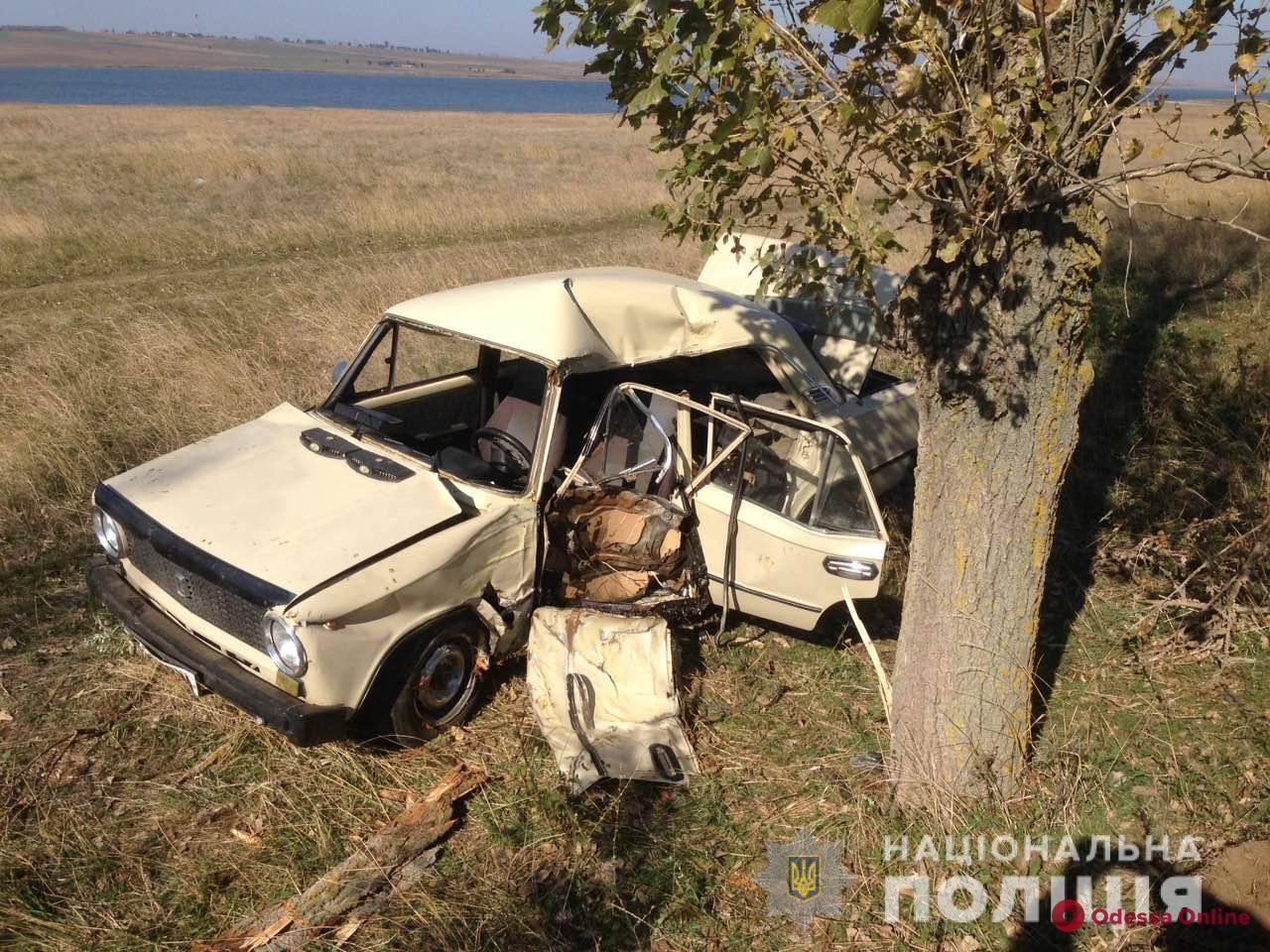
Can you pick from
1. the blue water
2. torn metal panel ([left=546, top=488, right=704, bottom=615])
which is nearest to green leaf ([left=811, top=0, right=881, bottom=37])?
torn metal panel ([left=546, top=488, right=704, bottom=615])

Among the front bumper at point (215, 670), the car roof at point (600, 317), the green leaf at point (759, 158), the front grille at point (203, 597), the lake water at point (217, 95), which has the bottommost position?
the front bumper at point (215, 670)

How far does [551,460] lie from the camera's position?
176 inches

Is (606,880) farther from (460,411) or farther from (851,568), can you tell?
(460,411)

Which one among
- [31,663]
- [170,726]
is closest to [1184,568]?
[170,726]

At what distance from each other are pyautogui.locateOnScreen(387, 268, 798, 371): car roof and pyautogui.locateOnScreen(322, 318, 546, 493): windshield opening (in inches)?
7.1

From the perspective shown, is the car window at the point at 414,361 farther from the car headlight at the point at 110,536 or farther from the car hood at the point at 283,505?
the car headlight at the point at 110,536

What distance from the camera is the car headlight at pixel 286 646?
3.52 m

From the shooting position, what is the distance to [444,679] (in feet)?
13.8

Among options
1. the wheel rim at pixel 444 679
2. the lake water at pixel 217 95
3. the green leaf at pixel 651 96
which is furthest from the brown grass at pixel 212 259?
the lake water at pixel 217 95

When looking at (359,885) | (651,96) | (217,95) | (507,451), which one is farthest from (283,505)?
(217,95)

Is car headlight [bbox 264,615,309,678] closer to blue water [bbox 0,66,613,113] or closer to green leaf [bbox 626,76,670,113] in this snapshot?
green leaf [bbox 626,76,670,113]

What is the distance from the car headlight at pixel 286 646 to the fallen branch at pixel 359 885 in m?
0.73

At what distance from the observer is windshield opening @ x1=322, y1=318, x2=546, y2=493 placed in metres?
4.62

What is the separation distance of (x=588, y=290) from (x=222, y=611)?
7.71 feet
